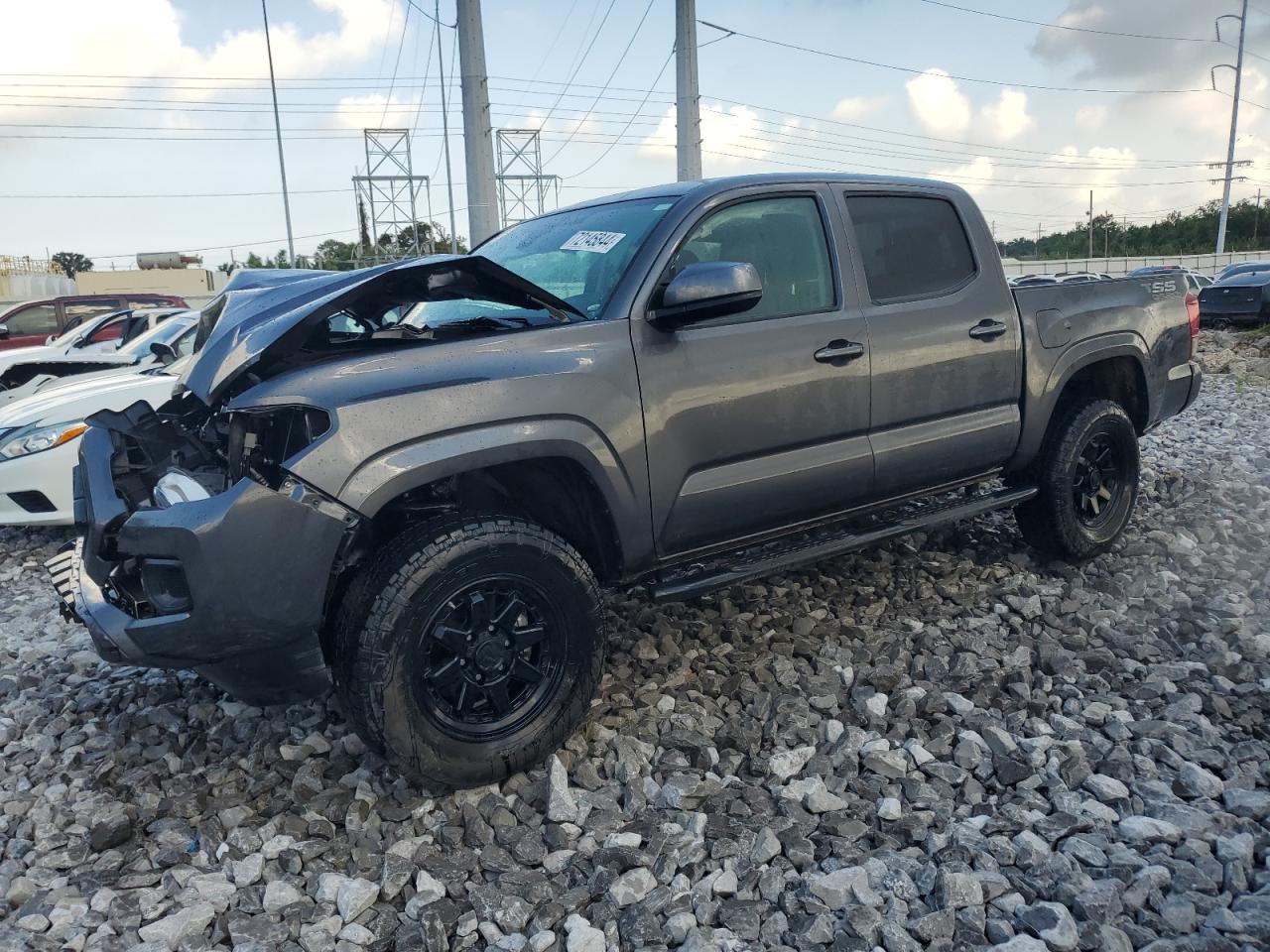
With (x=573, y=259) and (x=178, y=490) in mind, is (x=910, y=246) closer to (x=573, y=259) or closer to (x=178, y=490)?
(x=573, y=259)

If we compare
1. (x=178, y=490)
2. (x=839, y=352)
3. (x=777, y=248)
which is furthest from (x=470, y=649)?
(x=777, y=248)

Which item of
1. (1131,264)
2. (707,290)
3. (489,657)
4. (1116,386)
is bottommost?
(489,657)

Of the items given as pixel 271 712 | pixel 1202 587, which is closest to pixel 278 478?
pixel 271 712

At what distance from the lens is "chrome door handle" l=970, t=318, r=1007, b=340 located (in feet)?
13.3

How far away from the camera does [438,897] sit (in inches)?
97.4

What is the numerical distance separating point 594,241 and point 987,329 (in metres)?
1.82

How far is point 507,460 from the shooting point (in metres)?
A: 2.82

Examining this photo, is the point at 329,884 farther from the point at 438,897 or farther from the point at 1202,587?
the point at 1202,587

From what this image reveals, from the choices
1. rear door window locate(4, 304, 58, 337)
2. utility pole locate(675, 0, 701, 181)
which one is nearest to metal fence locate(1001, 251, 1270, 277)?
utility pole locate(675, 0, 701, 181)

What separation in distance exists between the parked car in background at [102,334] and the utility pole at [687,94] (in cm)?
813

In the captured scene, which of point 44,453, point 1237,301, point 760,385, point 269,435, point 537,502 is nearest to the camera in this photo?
point 269,435

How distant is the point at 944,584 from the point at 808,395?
63.8 inches

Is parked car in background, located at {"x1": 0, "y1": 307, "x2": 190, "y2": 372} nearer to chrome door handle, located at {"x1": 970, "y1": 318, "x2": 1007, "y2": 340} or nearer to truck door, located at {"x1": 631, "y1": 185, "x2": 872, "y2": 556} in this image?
truck door, located at {"x1": 631, "y1": 185, "x2": 872, "y2": 556}

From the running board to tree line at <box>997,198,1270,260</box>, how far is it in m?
60.5
